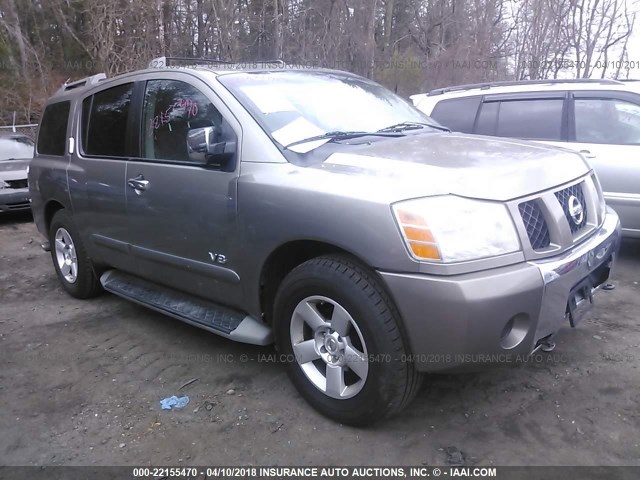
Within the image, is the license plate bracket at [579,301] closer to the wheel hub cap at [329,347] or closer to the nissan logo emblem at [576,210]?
the nissan logo emblem at [576,210]

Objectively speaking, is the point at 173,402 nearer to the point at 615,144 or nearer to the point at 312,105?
the point at 312,105

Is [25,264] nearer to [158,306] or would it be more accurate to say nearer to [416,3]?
[158,306]

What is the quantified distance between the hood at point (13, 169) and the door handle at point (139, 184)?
5.86 meters

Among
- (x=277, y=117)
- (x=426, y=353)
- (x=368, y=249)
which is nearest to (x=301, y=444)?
(x=426, y=353)

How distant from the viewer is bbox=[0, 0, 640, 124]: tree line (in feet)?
54.1

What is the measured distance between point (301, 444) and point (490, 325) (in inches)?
42.8

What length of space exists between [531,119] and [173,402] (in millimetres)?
4583

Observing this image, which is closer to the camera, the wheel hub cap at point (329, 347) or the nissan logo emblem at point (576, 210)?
the wheel hub cap at point (329, 347)

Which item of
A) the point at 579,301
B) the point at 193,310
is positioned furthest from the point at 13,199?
the point at 579,301

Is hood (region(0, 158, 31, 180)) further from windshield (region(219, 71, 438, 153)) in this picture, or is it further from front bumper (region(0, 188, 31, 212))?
windshield (region(219, 71, 438, 153))

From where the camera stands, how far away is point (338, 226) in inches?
98.9

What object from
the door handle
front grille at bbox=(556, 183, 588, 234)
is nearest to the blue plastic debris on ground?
the door handle

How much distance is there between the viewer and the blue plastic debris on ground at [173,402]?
3018 mm

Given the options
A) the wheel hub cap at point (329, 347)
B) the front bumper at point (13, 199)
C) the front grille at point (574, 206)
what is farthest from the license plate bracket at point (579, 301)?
the front bumper at point (13, 199)
